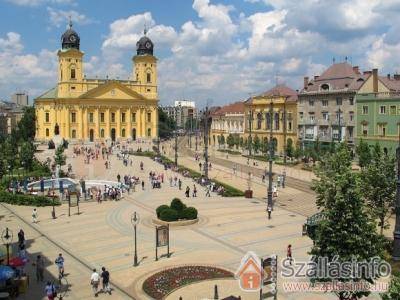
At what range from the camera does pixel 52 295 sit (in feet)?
62.8

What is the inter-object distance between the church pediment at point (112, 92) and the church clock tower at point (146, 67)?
14.1 ft

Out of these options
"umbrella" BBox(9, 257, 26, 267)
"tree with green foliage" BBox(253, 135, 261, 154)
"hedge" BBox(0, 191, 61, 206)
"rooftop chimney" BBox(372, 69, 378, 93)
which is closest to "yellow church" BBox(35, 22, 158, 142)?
"tree with green foliage" BBox(253, 135, 261, 154)

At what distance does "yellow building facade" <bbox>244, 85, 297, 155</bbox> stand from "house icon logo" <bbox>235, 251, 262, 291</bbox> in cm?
6262

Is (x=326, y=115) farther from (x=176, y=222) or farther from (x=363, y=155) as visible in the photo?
(x=176, y=222)

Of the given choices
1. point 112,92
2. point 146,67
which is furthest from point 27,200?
point 146,67

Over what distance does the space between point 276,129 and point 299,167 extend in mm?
21970

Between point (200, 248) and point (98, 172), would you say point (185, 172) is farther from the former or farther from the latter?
point (200, 248)

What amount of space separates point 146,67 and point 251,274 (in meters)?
101

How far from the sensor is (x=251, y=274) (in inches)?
824

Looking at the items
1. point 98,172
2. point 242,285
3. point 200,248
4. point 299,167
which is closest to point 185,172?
point 98,172

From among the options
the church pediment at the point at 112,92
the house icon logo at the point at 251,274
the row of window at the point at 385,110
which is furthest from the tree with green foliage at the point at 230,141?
the house icon logo at the point at 251,274

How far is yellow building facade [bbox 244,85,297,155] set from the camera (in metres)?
84.9

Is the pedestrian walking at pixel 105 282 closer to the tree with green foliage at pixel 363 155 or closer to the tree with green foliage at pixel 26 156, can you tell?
the tree with green foliage at pixel 26 156

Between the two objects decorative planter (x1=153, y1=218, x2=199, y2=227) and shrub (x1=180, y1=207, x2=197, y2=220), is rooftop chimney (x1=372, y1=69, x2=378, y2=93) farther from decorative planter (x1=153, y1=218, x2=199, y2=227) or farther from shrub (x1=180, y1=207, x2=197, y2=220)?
decorative planter (x1=153, y1=218, x2=199, y2=227)
